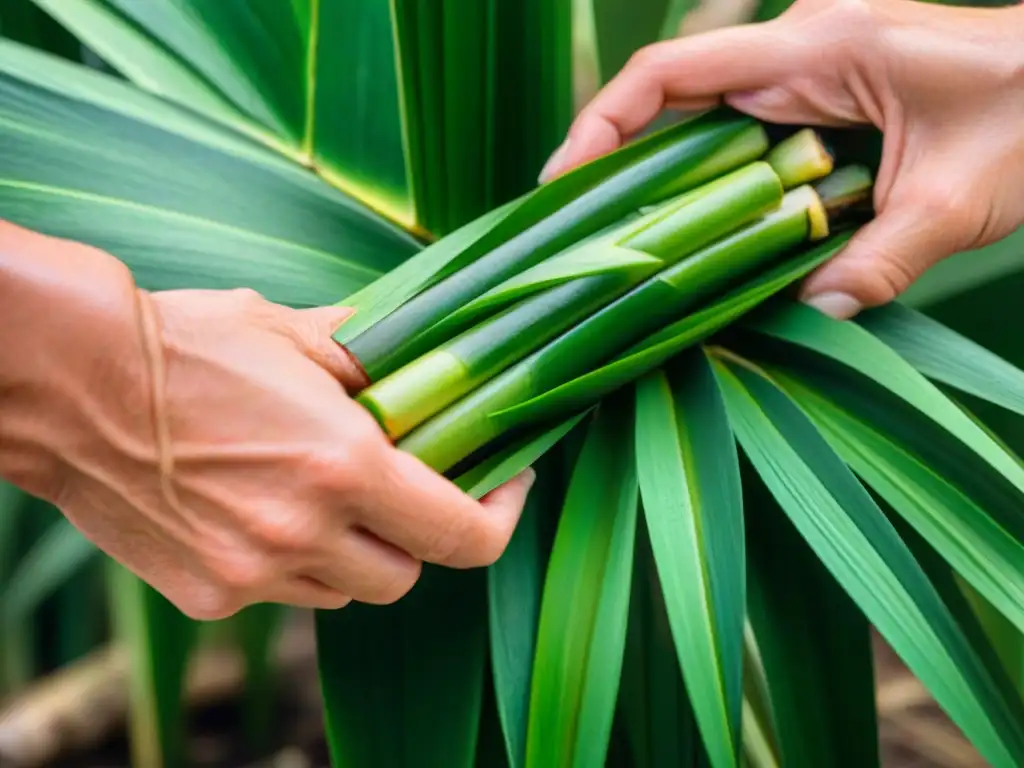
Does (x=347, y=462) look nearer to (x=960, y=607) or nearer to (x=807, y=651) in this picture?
(x=807, y=651)

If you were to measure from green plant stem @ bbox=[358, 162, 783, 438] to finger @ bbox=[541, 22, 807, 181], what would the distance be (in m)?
0.08

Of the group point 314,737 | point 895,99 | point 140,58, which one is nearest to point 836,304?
point 895,99

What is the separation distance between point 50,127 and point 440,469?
276 mm

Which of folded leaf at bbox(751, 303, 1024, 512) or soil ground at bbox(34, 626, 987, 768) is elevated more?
folded leaf at bbox(751, 303, 1024, 512)

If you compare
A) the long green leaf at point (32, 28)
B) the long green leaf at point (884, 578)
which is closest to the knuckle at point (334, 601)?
the long green leaf at point (884, 578)

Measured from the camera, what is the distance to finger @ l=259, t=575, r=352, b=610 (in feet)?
1.18

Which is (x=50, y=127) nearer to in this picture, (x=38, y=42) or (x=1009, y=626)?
→ (x=38, y=42)

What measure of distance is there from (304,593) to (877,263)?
1.17 ft

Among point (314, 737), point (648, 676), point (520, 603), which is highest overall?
point (520, 603)

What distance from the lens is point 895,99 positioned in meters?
0.45

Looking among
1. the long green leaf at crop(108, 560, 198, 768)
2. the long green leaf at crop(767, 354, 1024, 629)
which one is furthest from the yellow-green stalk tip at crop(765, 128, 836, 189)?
the long green leaf at crop(108, 560, 198, 768)

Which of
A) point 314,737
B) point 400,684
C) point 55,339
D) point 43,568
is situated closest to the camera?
point 55,339

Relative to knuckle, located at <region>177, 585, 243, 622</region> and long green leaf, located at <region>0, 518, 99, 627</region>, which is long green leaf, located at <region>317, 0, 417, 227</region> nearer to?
knuckle, located at <region>177, 585, 243, 622</region>

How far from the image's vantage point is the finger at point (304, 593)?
36 cm
